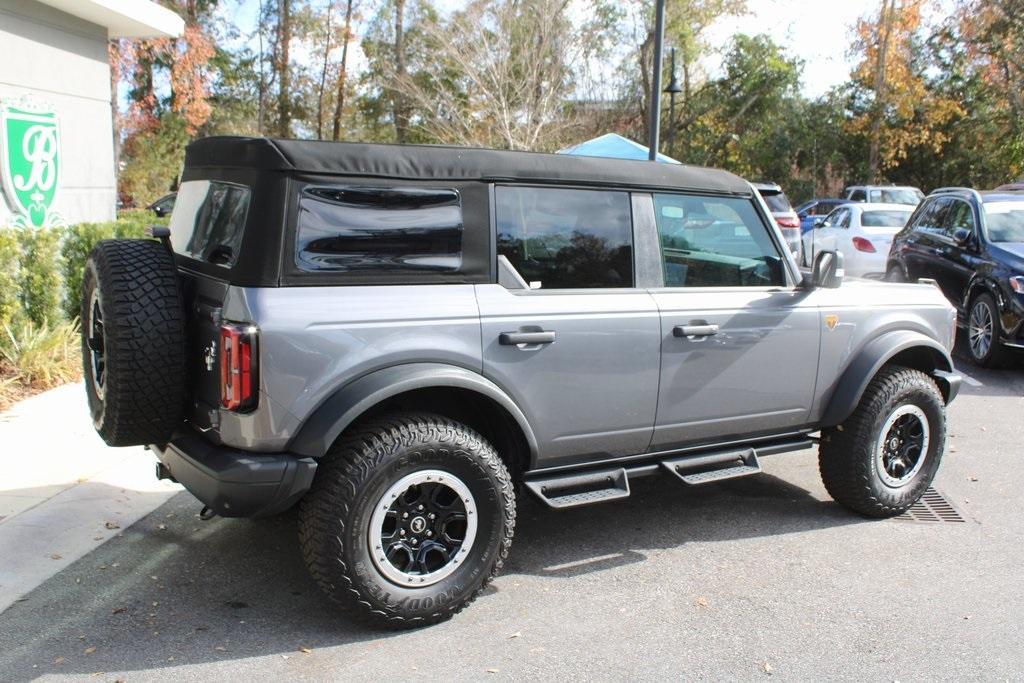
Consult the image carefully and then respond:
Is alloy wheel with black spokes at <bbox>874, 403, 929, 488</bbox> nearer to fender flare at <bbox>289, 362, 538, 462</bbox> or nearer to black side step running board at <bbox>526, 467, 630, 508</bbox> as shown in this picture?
black side step running board at <bbox>526, 467, 630, 508</bbox>

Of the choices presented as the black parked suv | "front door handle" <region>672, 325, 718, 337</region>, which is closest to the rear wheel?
the black parked suv

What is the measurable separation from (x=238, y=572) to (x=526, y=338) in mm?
1777

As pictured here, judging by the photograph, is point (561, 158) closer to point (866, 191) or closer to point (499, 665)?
point (499, 665)

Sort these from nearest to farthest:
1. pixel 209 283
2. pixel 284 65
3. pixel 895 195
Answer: pixel 209 283 → pixel 895 195 → pixel 284 65

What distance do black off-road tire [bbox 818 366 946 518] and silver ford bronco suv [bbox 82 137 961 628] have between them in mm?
22

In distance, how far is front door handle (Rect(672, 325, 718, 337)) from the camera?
424 cm

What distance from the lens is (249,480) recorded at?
3.30 metres

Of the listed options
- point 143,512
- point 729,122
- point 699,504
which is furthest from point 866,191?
point 143,512

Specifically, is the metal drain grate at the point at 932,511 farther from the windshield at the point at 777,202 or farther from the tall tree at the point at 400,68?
the tall tree at the point at 400,68

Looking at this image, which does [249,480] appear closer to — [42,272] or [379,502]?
[379,502]

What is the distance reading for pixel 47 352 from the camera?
7.54 metres

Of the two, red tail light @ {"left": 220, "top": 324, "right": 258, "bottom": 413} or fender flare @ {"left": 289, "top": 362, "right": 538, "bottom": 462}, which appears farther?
fender flare @ {"left": 289, "top": 362, "right": 538, "bottom": 462}

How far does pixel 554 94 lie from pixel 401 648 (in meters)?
20.1

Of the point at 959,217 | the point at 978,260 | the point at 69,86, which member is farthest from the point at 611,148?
the point at 69,86
